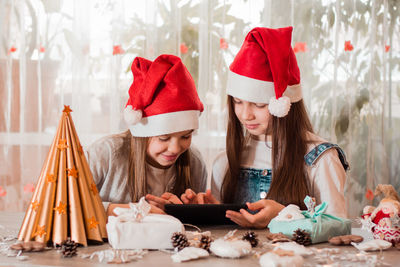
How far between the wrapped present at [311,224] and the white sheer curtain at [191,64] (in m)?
1.23

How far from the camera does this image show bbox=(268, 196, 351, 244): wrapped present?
951mm

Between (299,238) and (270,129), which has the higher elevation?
(270,129)

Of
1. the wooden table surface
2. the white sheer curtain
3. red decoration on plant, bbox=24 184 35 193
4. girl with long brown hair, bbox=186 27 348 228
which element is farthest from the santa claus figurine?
red decoration on plant, bbox=24 184 35 193

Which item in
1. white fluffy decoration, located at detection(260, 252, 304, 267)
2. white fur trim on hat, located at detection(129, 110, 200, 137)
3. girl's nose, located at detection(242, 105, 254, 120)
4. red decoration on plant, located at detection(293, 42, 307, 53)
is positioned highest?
red decoration on plant, located at detection(293, 42, 307, 53)

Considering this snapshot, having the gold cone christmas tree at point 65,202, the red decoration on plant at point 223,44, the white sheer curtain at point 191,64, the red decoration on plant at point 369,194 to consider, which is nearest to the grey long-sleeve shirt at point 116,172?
the gold cone christmas tree at point 65,202

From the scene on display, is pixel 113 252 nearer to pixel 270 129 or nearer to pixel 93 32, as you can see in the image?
pixel 270 129

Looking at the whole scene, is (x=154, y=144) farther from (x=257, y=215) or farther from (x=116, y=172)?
(x=257, y=215)

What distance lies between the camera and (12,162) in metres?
2.39

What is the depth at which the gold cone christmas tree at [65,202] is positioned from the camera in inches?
34.4

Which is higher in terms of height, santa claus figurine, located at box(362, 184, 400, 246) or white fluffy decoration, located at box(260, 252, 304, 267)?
santa claus figurine, located at box(362, 184, 400, 246)

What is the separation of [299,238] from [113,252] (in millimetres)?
358

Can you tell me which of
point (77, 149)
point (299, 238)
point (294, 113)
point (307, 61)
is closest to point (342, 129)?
point (307, 61)

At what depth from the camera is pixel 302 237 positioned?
3.03ft

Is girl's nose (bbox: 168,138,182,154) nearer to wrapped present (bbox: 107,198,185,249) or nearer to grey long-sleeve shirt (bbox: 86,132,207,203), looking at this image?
grey long-sleeve shirt (bbox: 86,132,207,203)
